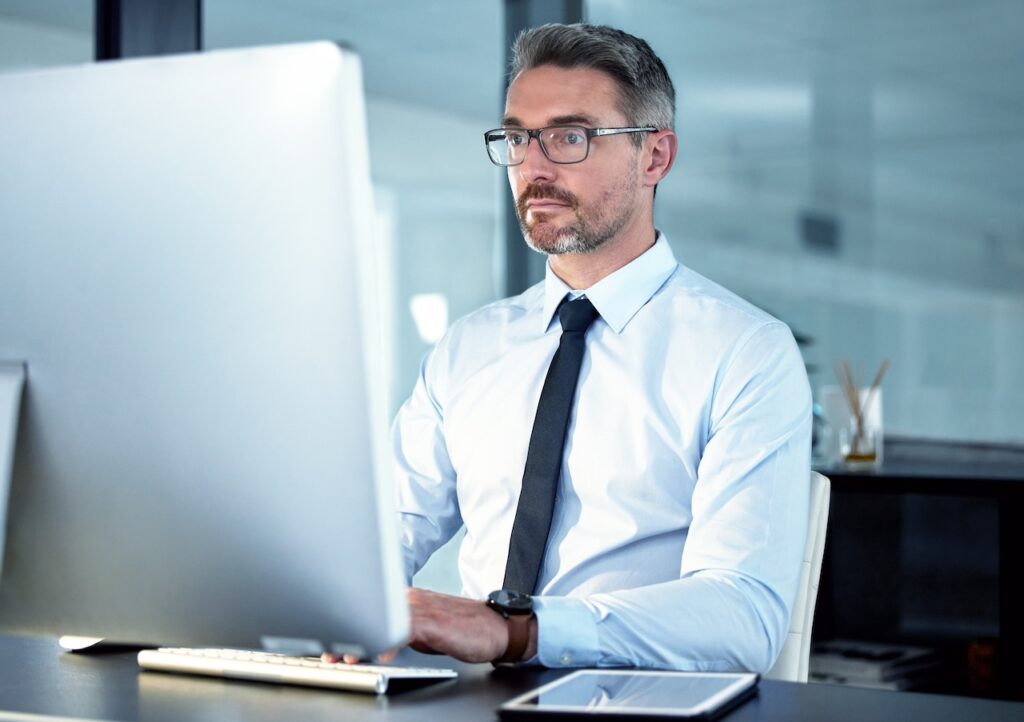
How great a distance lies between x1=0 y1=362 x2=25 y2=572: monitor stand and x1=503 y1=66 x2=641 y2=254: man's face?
3.57 ft

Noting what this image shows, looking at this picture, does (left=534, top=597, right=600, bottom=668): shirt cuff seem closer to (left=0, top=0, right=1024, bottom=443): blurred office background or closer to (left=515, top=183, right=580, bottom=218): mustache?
(left=515, top=183, right=580, bottom=218): mustache

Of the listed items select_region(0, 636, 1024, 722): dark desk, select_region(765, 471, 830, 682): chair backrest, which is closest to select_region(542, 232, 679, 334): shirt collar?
select_region(765, 471, 830, 682): chair backrest

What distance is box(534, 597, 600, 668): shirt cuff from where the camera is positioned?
1320mm

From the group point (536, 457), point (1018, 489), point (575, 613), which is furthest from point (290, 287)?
point (1018, 489)

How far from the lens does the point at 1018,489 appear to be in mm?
3029

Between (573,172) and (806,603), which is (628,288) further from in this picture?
(806,603)

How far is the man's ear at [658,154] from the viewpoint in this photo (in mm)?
2092

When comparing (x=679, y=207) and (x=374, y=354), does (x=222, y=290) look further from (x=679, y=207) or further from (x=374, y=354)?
(x=679, y=207)

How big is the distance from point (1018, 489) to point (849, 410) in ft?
2.33

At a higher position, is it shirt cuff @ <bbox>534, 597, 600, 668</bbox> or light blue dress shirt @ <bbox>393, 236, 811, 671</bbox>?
light blue dress shirt @ <bbox>393, 236, 811, 671</bbox>

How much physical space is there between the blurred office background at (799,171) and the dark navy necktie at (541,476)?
2.38m

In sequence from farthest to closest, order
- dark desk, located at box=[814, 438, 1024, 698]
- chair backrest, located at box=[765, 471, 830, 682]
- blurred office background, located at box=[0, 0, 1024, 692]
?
blurred office background, located at box=[0, 0, 1024, 692] → dark desk, located at box=[814, 438, 1024, 698] → chair backrest, located at box=[765, 471, 830, 682]

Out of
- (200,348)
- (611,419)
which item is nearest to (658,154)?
(611,419)

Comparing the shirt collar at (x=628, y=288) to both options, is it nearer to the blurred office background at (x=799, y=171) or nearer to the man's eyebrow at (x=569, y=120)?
the man's eyebrow at (x=569, y=120)
